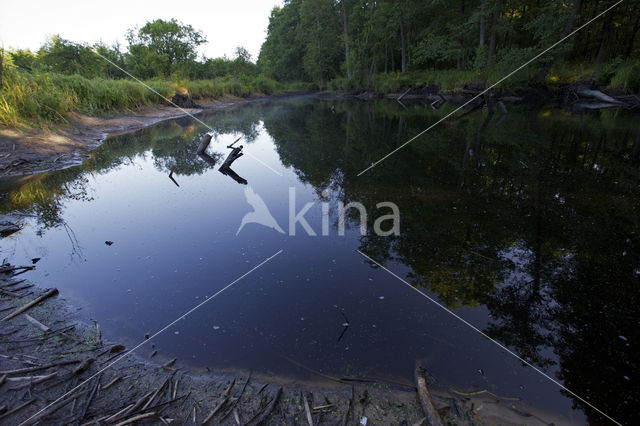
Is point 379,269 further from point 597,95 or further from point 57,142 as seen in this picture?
point 597,95

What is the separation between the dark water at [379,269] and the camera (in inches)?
103

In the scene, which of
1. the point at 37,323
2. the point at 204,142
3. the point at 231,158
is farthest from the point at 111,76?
the point at 37,323

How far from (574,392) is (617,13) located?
32134mm

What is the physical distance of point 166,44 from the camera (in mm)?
37875

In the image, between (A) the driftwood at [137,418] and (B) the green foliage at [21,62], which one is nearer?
→ (A) the driftwood at [137,418]

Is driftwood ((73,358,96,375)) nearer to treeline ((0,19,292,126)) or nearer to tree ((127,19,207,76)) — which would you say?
treeline ((0,19,292,126))

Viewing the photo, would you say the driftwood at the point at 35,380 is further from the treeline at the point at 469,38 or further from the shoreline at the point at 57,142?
the treeline at the point at 469,38

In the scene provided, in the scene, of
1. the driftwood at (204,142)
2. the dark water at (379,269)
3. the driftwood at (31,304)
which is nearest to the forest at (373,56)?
the driftwood at (204,142)

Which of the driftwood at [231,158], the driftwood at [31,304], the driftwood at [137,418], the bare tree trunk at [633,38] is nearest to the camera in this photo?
the driftwood at [137,418]

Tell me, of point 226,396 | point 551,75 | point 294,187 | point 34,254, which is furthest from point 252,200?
point 551,75

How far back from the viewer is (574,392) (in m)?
2.33

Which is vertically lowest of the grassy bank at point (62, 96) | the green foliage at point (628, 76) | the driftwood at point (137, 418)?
the driftwood at point (137, 418)

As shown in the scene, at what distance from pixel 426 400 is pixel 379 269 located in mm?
1867

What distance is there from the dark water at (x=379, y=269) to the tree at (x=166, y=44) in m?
33.2
